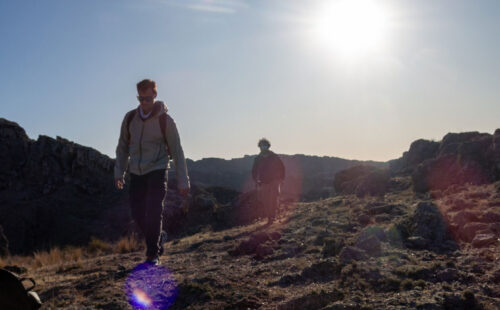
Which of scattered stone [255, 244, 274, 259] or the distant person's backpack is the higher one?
the distant person's backpack

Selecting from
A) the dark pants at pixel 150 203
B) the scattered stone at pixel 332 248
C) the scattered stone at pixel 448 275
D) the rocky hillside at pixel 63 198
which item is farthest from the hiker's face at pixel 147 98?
the rocky hillside at pixel 63 198

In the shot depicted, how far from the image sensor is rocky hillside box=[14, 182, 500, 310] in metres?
3.27

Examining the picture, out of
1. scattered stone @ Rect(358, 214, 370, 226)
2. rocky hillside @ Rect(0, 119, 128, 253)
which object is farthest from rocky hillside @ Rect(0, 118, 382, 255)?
scattered stone @ Rect(358, 214, 370, 226)

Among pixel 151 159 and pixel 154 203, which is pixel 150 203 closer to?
pixel 154 203

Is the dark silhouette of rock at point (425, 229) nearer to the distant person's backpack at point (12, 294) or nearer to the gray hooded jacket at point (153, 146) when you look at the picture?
the gray hooded jacket at point (153, 146)

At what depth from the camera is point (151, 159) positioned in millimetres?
4707

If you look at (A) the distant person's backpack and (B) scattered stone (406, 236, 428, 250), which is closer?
(A) the distant person's backpack

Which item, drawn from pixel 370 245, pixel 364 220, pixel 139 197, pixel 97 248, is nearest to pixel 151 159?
pixel 139 197

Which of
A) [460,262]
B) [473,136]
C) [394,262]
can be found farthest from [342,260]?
[473,136]

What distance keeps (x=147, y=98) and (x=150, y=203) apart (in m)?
1.28

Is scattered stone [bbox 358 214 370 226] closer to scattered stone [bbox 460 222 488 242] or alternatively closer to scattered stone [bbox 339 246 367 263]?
scattered stone [bbox 460 222 488 242]

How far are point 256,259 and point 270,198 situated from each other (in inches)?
195

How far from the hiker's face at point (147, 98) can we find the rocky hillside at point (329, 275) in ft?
6.52

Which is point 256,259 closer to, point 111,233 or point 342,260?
point 342,260
